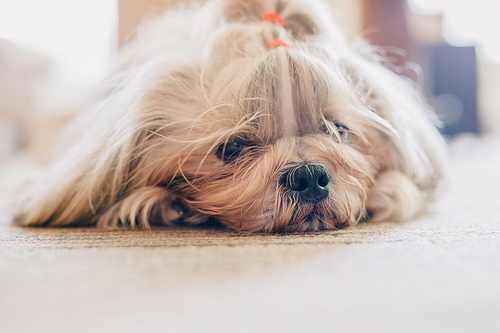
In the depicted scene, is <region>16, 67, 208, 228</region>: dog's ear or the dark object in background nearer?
<region>16, 67, 208, 228</region>: dog's ear

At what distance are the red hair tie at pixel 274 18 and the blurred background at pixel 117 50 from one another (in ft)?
2.15

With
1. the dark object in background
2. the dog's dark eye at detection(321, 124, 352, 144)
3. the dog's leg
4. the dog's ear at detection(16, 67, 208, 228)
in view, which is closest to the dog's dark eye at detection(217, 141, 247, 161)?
the dog's ear at detection(16, 67, 208, 228)

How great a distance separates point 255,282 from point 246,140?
0.52 m

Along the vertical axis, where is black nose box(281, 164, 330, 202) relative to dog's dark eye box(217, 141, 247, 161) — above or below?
below

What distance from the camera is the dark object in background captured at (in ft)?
11.8

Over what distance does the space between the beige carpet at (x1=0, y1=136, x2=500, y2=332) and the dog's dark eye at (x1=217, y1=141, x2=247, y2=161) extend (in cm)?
25

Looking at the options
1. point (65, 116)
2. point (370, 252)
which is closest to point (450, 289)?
point (370, 252)

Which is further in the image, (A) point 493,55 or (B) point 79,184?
(A) point 493,55

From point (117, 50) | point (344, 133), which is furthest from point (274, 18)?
point (117, 50)

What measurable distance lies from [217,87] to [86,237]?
51 centimetres

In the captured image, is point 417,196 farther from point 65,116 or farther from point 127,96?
point 65,116

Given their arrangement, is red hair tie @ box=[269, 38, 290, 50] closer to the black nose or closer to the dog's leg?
the black nose

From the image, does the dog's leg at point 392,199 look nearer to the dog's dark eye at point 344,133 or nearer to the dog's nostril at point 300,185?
the dog's dark eye at point 344,133

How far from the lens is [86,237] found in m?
0.80
